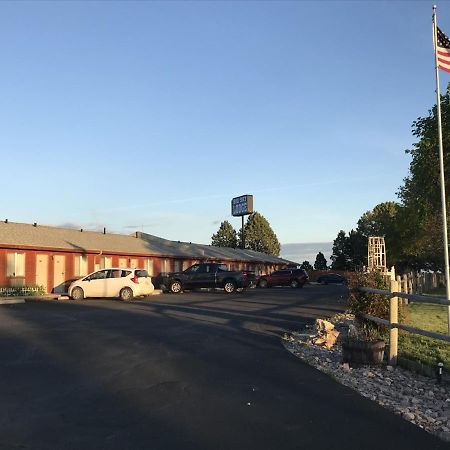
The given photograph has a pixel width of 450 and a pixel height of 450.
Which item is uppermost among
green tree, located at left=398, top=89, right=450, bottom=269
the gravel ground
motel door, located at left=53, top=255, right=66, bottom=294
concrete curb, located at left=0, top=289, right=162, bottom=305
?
green tree, located at left=398, top=89, right=450, bottom=269

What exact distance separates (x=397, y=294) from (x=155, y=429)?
17.3 ft

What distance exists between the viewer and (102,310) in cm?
1912

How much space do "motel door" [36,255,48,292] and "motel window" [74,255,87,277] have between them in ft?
8.12

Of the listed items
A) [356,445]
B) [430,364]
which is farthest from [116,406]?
[430,364]

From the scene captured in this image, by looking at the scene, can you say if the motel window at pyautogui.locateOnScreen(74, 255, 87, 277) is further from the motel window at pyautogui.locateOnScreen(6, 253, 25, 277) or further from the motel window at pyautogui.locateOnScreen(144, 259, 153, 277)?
the motel window at pyautogui.locateOnScreen(144, 259, 153, 277)

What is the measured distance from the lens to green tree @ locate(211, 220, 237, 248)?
9056cm

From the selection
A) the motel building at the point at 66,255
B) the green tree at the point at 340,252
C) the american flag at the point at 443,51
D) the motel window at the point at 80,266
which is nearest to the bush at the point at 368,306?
the american flag at the point at 443,51

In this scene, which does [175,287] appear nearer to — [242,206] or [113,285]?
[113,285]

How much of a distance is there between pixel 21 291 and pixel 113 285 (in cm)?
531

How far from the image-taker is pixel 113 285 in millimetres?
26141

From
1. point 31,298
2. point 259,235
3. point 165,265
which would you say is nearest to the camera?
point 31,298

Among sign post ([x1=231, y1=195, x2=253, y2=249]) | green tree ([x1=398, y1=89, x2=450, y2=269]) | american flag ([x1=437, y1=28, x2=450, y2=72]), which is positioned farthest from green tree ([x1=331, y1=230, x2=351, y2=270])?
american flag ([x1=437, y1=28, x2=450, y2=72])

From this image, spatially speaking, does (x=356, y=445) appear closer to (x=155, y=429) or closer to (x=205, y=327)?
(x=155, y=429)

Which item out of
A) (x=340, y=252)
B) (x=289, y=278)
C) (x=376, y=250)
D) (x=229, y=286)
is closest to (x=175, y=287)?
(x=229, y=286)
